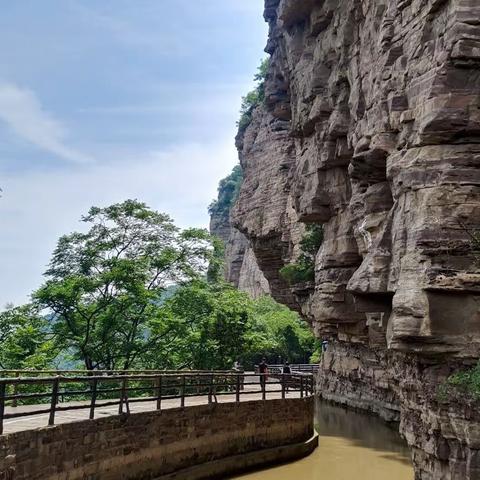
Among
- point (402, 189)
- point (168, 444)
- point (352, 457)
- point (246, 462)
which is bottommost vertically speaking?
point (352, 457)

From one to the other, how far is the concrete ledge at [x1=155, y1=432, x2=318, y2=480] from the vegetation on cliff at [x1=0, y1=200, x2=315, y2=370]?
284 inches

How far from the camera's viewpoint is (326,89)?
2977cm

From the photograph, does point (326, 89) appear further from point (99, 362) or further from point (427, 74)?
point (99, 362)

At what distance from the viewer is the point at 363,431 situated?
95.4 ft

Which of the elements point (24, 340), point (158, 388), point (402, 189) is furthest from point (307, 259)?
point (158, 388)

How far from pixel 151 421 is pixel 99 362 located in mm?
10783

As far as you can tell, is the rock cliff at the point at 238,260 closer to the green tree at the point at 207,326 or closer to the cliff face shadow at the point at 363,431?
the cliff face shadow at the point at 363,431

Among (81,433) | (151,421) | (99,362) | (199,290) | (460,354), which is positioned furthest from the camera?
(199,290)

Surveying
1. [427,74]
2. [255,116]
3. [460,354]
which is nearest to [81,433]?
[460,354]

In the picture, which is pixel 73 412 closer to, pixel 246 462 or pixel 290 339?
pixel 246 462

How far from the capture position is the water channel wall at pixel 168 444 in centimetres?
1221

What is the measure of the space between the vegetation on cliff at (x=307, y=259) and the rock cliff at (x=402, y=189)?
2.78m

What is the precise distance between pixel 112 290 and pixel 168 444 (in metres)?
11.7

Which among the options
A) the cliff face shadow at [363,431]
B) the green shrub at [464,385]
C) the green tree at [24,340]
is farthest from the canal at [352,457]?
the green tree at [24,340]
